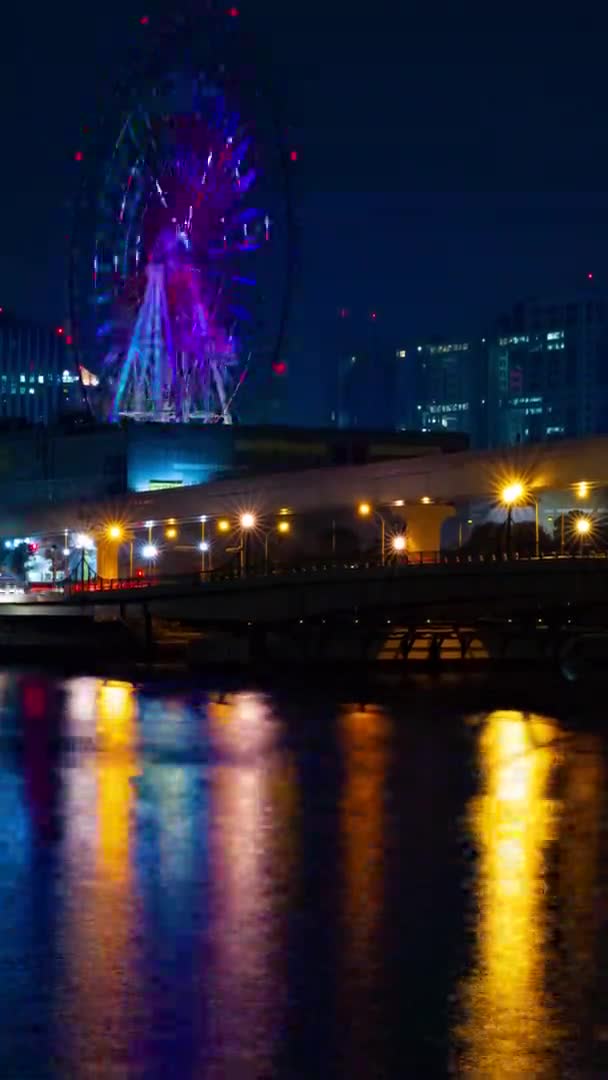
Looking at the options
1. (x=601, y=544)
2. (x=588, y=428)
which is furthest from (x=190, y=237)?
(x=588, y=428)

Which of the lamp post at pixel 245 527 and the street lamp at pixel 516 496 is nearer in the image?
the street lamp at pixel 516 496

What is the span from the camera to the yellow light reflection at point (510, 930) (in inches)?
552

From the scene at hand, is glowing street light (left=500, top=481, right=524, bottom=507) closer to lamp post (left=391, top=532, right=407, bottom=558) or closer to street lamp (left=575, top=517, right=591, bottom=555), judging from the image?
street lamp (left=575, top=517, right=591, bottom=555)

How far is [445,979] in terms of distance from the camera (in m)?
16.1

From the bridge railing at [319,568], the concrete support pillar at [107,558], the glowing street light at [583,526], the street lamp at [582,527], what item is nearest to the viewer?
the bridge railing at [319,568]

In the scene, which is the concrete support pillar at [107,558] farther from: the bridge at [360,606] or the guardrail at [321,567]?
the bridge at [360,606]

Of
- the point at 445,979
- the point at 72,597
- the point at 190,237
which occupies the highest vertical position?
the point at 190,237

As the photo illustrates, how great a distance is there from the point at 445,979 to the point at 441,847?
24.4 feet

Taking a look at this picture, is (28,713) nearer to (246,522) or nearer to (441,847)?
(441,847)

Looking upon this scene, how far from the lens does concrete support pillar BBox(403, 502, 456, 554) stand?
7056cm

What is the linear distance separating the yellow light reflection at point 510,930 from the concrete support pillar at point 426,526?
37.7 metres

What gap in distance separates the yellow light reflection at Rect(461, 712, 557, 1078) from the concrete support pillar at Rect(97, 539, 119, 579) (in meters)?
52.3

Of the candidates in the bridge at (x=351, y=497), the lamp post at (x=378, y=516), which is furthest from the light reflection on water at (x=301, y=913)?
the lamp post at (x=378, y=516)

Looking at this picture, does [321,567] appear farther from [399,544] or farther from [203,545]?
[203,545]
